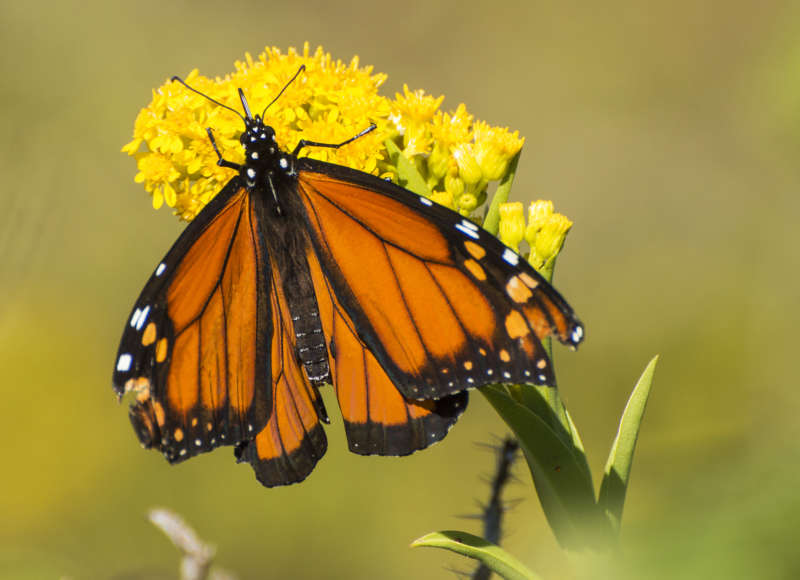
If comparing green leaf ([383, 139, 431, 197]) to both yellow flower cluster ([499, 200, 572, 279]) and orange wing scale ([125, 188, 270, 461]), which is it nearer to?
yellow flower cluster ([499, 200, 572, 279])

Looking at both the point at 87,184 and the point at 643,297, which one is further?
the point at 87,184

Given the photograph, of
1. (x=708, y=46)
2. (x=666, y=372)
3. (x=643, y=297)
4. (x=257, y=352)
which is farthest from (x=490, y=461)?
(x=708, y=46)

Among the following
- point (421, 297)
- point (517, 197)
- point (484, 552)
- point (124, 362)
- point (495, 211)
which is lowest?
point (484, 552)

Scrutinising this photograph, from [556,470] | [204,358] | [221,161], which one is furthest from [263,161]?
[556,470]

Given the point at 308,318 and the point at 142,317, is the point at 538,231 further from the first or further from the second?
the point at 142,317

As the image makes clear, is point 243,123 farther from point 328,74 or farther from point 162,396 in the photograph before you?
point 162,396
